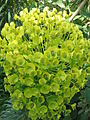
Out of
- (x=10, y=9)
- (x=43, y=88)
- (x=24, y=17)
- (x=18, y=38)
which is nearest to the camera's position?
(x=43, y=88)

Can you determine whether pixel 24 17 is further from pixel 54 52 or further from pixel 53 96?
pixel 53 96

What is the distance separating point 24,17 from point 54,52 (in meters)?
0.31

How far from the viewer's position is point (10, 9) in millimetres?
2422

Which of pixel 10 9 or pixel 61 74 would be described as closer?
pixel 61 74

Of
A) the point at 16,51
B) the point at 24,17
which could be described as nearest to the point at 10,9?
the point at 24,17

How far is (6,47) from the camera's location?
1300 millimetres

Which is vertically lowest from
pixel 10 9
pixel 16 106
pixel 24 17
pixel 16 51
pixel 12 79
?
pixel 16 106

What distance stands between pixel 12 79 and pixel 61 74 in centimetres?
20

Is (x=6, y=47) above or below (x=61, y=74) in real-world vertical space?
above

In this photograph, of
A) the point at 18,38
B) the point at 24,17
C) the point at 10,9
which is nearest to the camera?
the point at 18,38

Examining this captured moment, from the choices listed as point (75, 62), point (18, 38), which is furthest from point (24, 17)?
point (75, 62)

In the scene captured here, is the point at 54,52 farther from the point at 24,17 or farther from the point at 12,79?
the point at 24,17

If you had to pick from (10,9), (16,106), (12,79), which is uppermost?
(10,9)

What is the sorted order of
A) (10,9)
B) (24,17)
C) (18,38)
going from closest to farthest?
(18,38) < (24,17) < (10,9)
